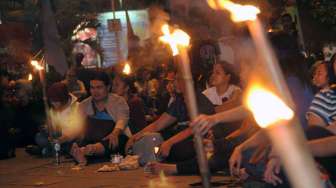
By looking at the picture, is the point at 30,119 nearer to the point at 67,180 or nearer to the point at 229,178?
the point at 67,180

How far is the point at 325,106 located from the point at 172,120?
3.58 m

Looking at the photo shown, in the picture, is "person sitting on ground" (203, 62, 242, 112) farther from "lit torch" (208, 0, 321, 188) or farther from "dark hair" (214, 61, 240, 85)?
"lit torch" (208, 0, 321, 188)

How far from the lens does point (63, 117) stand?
375 inches

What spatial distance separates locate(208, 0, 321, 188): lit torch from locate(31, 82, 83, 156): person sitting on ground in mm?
6062

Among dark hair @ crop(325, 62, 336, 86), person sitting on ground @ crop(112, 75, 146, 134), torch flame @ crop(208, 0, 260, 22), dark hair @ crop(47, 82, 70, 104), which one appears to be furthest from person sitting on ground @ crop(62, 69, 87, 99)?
torch flame @ crop(208, 0, 260, 22)

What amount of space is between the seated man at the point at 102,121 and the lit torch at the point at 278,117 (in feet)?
18.0

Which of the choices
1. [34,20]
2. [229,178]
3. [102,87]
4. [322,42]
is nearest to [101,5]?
[34,20]

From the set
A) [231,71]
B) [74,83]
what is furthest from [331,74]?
[74,83]

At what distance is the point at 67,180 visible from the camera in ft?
25.8

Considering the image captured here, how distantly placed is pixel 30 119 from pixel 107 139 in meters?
4.45

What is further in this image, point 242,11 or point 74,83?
point 74,83

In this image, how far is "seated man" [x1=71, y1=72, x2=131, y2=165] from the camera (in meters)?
8.84

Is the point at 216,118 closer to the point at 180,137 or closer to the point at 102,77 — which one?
the point at 180,137

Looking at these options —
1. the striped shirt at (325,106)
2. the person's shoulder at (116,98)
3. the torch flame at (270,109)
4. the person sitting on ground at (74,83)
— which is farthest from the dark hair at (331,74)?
the person sitting on ground at (74,83)
